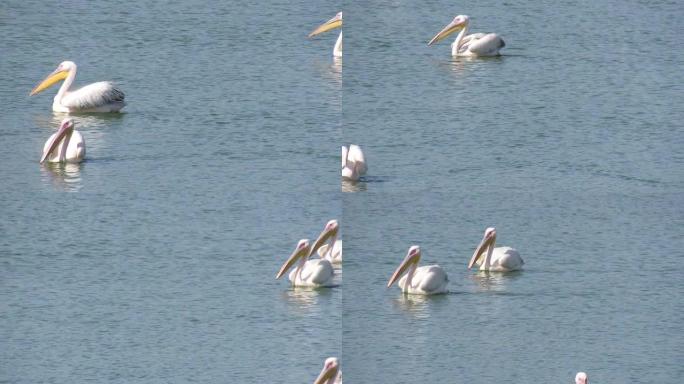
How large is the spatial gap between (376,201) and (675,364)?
1236mm

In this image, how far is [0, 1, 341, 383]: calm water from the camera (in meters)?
7.16

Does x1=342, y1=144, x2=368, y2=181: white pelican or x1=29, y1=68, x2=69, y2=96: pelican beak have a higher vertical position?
x1=29, y1=68, x2=69, y2=96: pelican beak

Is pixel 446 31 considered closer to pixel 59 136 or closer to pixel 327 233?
pixel 327 233

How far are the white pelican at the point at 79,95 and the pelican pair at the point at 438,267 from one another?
132cm

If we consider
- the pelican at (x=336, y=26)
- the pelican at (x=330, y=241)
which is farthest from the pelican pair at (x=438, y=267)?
the pelican at (x=336, y=26)

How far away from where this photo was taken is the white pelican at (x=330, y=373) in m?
6.98

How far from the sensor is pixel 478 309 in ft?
24.2

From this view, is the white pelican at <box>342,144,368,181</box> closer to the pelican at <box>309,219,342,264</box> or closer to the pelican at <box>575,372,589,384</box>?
the pelican at <box>309,219,342,264</box>

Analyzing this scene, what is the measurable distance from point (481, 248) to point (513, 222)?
0.16 meters

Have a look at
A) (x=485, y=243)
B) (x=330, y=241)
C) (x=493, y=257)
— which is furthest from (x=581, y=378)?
(x=330, y=241)

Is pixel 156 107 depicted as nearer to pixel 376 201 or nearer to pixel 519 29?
pixel 376 201

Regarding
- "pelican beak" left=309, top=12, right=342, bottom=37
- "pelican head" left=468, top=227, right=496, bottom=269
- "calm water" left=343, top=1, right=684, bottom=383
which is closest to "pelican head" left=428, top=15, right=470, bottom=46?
"calm water" left=343, top=1, right=684, bottom=383

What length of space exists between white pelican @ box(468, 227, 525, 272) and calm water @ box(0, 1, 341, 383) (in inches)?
22.8

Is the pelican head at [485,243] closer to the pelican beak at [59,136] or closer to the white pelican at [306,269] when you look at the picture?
the white pelican at [306,269]
